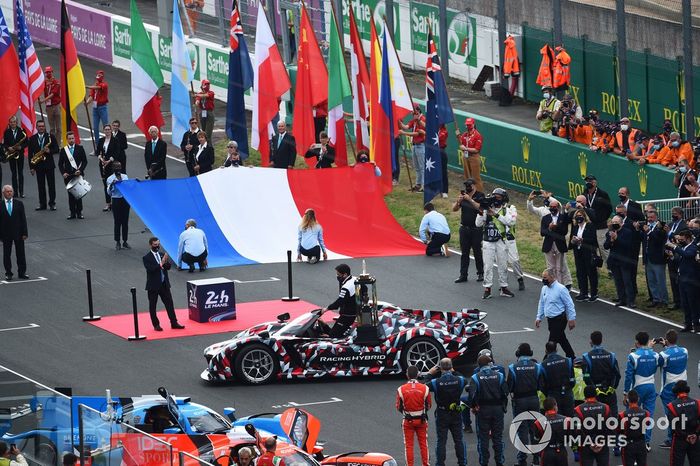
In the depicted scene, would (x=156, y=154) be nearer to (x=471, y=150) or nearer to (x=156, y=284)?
(x=471, y=150)

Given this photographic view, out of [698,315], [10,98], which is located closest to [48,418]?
[698,315]

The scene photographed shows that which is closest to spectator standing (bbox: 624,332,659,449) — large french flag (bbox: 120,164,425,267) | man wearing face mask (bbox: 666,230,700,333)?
man wearing face mask (bbox: 666,230,700,333)

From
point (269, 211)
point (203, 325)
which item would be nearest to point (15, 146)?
point (269, 211)

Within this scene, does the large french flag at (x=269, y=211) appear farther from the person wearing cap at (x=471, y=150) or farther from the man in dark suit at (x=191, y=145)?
the person wearing cap at (x=471, y=150)

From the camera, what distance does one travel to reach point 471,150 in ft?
104

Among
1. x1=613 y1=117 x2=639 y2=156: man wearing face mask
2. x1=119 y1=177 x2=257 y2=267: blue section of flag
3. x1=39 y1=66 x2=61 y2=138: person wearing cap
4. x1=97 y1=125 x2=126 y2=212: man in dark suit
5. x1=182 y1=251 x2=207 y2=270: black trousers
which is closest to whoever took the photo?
x1=182 y1=251 x2=207 y2=270: black trousers

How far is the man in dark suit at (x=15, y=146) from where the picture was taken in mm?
31969

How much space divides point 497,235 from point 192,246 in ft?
18.6

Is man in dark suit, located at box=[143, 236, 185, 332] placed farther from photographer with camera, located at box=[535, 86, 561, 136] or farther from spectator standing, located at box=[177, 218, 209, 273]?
photographer with camera, located at box=[535, 86, 561, 136]

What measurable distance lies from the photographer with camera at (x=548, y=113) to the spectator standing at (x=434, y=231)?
4925mm

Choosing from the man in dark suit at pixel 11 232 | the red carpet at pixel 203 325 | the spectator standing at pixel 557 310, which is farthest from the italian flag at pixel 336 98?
the spectator standing at pixel 557 310

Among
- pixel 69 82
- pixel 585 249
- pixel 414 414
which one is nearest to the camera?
pixel 414 414

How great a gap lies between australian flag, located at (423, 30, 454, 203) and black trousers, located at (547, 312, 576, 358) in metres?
9.67

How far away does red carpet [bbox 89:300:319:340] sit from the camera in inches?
952
